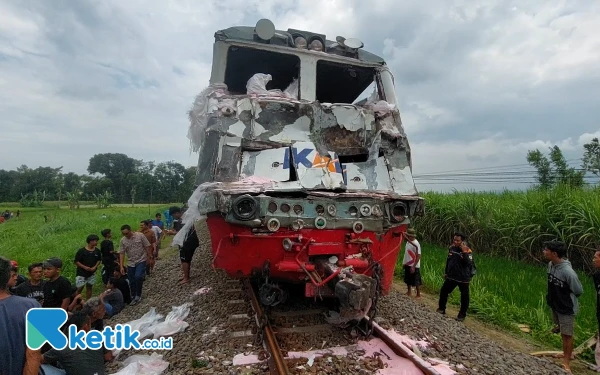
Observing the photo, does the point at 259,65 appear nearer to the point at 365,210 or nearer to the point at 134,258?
the point at 365,210

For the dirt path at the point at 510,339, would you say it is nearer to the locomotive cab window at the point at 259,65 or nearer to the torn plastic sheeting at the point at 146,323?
the torn plastic sheeting at the point at 146,323

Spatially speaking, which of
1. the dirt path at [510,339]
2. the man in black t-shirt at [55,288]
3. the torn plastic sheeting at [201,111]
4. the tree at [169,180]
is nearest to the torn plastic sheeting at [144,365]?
the man in black t-shirt at [55,288]

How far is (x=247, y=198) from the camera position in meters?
3.38

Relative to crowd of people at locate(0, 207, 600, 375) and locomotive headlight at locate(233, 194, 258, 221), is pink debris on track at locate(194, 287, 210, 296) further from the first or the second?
locomotive headlight at locate(233, 194, 258, 221)

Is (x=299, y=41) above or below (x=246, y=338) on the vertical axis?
above

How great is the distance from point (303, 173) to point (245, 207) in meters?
0.92

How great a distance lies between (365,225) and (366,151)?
4.34ft

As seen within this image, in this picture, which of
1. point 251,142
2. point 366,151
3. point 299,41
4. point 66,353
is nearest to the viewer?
point 66,353

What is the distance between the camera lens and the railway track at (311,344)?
10.5ft

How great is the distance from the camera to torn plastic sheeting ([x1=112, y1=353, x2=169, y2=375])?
347 centimetres

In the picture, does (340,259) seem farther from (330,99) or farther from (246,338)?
(330,99)

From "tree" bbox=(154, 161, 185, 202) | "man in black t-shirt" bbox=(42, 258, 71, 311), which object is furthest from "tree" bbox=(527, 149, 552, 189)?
"tree" bbox=(154, 161, 185, 202)

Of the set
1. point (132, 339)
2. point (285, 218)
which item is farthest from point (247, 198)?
point (132, 339)

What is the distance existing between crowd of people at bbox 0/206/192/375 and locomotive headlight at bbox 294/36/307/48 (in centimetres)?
403
